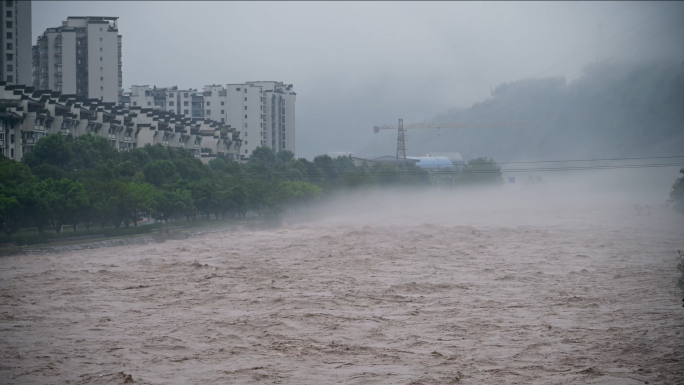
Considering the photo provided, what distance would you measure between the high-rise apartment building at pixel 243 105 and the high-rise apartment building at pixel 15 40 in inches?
834

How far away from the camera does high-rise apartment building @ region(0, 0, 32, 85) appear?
150ft

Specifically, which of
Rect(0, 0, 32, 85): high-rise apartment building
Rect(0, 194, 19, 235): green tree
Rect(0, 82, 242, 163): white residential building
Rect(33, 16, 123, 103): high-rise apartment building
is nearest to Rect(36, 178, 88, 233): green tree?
Rect(0, 194, 19, 235): green tree

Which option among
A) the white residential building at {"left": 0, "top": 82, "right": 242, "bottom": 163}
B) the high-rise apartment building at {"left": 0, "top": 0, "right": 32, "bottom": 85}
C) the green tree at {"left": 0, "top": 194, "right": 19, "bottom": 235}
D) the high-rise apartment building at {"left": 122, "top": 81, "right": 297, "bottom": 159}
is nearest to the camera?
the green tree at {"left": 0, "top": 194, "right": 19, "bottom": 235}

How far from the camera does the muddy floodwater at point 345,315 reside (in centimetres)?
1011

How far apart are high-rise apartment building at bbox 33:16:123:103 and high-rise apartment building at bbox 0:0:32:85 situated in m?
5.49

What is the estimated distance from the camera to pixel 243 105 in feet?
232

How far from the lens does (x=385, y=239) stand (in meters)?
31.7

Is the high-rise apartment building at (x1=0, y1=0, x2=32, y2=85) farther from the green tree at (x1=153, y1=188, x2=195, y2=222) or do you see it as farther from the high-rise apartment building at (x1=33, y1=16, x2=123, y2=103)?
the green tree at (x1=153, y1=188, x2=195, y2=222)

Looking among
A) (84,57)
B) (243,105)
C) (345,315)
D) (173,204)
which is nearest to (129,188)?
(173,204)

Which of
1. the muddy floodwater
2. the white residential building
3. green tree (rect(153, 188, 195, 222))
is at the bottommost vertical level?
the muddy floodwater

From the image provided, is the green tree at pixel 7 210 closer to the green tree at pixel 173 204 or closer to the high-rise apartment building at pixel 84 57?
the green tree at pixel 173 204

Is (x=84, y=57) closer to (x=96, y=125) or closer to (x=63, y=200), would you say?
(x=96, y=125)

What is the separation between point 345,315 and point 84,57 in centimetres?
4695

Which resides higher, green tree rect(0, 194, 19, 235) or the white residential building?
the white residential building
